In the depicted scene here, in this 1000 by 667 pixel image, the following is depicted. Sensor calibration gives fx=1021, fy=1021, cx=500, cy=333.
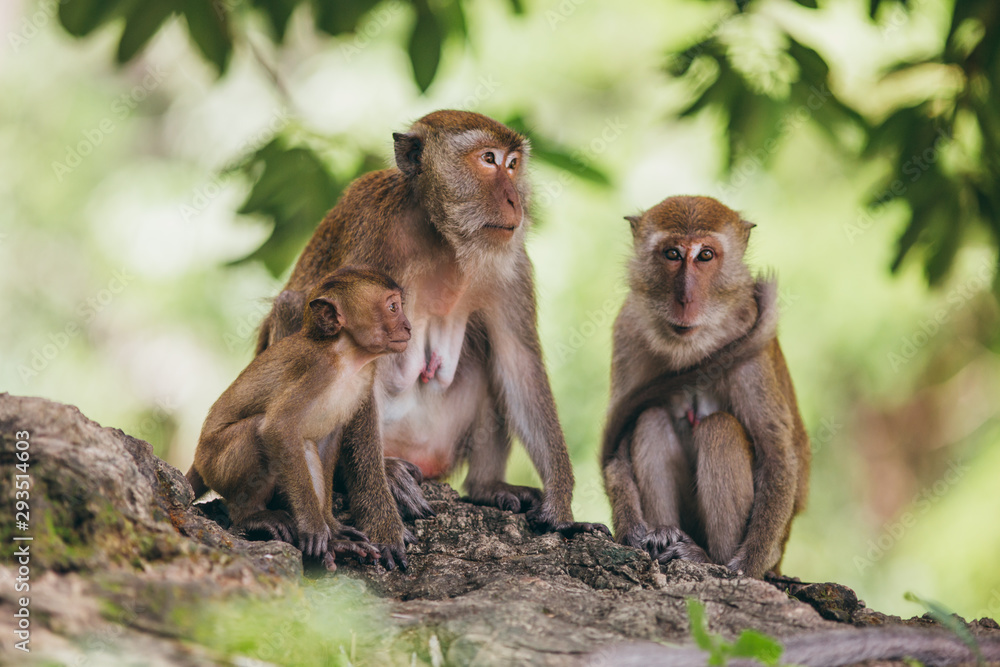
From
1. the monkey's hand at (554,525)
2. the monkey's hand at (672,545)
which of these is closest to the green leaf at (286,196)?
the monkey's hand at (554,525)

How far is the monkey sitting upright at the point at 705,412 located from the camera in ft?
16.6

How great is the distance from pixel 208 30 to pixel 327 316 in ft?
4.52

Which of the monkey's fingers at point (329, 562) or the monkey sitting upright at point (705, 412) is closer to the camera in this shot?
the monkey's fingers at point (329, 562)

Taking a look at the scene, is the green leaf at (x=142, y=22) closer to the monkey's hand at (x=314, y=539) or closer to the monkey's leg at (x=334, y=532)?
the monkey's leg at (x=334, y=532)

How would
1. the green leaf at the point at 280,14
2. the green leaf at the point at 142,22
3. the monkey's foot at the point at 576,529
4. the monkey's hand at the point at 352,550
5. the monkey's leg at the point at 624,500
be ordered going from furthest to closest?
the monkey's leg at the point at 624,500 < the monkey's foot at the point at 576,529 < the green leaf at the point at 280,14 < the green leaf at the point at 142,22 < the monkey's hand at the point at 352,550

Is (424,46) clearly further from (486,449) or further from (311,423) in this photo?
(486,449)

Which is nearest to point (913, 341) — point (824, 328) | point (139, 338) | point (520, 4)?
point (824, 328)

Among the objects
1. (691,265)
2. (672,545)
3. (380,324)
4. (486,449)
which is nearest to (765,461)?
(672,545)

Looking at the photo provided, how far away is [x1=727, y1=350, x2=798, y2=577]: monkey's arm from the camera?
16.2 feet

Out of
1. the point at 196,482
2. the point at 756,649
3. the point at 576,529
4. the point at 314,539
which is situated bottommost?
the point at 756,649

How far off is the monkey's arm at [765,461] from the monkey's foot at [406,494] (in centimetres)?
149

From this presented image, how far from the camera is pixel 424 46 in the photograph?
4492 mm

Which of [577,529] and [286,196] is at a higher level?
[286,196]

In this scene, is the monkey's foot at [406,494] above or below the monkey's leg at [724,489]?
below
